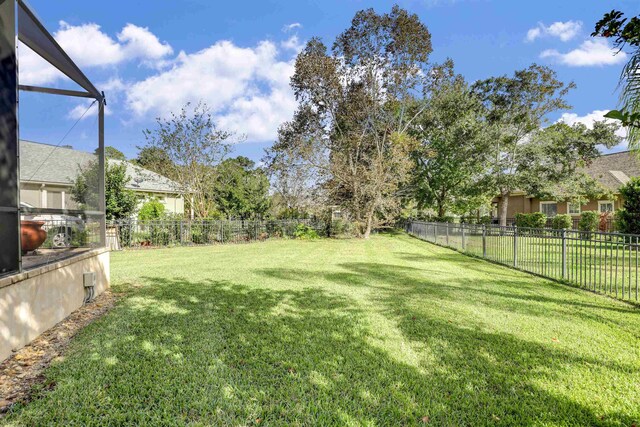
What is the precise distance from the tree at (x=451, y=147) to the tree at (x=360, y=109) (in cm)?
449

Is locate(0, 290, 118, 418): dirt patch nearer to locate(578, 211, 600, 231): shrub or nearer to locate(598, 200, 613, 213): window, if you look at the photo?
locate(578, 211, 600, 231): shrub

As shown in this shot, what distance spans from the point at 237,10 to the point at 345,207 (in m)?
10.9

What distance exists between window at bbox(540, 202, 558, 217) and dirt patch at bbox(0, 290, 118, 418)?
1347 inches

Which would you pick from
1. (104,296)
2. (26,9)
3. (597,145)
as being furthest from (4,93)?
(597,145)

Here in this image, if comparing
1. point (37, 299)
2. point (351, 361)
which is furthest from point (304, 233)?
point (351, 361)

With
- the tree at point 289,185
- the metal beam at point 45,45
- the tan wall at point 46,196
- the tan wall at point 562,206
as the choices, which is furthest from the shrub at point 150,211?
the tan wall at point 562,206

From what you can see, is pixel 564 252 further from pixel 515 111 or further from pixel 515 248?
pixel 515 111

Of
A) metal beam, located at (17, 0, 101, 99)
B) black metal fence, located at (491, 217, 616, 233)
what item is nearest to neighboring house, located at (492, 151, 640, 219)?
black metal fence, located at (491, 217, 616, 233)

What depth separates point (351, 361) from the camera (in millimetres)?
3160

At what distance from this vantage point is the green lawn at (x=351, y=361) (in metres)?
2.37

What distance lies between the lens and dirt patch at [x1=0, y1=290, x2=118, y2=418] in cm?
261

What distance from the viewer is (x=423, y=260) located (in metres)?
10.4

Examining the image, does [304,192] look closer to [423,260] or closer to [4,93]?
[423,260]

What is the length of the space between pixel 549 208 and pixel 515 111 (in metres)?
10.7
